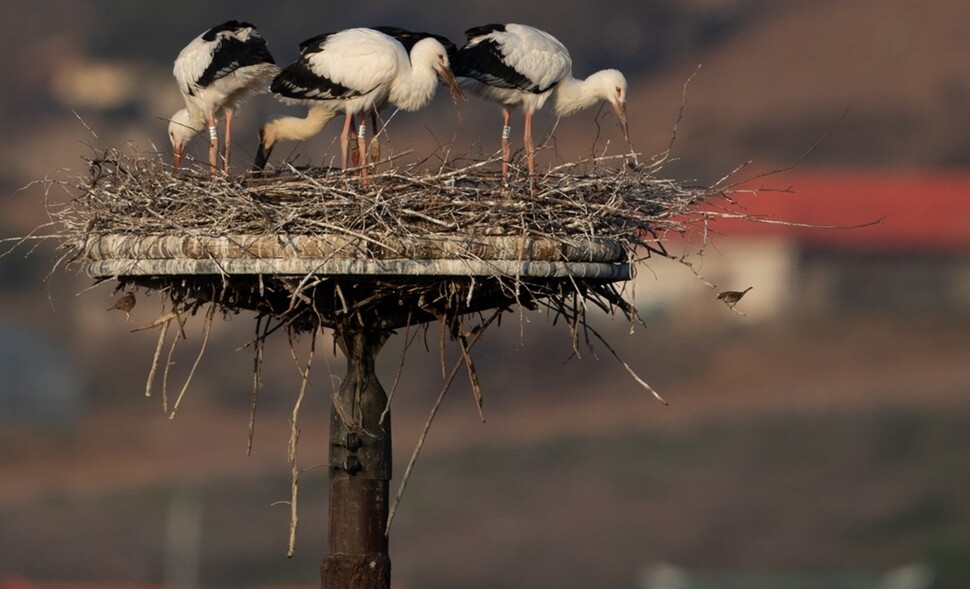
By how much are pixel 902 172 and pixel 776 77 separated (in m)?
16.6

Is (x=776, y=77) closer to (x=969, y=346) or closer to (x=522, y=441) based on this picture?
(x=969, y=346)

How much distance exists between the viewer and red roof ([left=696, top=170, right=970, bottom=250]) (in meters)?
48.4

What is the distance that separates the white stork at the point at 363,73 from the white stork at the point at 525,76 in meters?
0.36

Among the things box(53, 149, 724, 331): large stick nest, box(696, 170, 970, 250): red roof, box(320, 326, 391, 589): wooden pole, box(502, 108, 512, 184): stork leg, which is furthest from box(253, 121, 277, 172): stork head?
box(696, 170, 970, 250): red roof

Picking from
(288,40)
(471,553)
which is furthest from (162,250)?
(288,40)

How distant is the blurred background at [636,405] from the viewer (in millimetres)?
34094

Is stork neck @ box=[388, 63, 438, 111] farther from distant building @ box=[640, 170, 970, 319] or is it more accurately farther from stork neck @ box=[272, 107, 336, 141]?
distant building @ box=[640, 170, 970, 319]

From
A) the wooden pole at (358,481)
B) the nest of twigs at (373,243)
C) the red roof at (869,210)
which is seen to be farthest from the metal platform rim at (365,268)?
the red roof at (869,210)

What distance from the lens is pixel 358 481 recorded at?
27.8ft

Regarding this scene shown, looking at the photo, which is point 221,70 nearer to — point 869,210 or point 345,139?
point 345,139

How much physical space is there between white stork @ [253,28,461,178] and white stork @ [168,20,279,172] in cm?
35

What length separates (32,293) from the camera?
185ft

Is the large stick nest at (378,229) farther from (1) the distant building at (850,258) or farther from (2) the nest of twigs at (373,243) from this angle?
(1) the distant building at (850,258)

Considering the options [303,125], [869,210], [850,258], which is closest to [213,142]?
[303,125]
